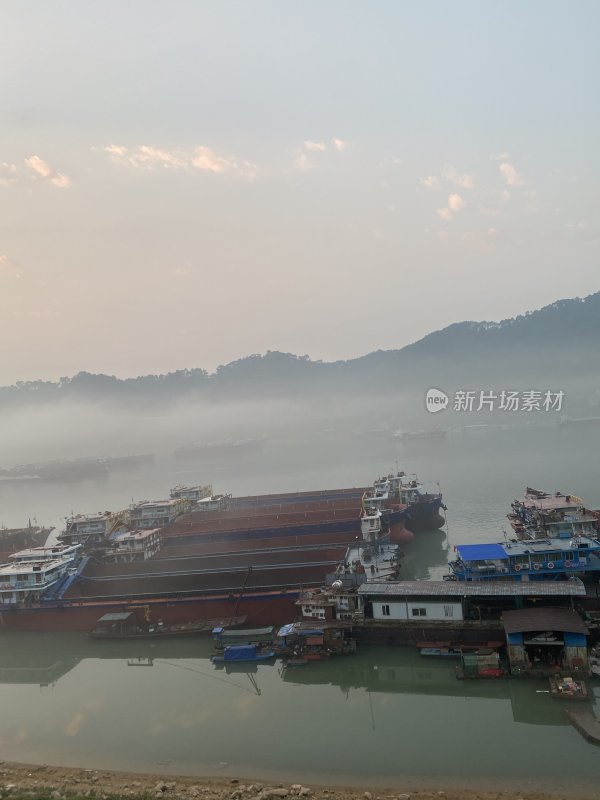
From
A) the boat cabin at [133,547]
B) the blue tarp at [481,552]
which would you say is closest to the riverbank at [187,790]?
the blue tarp at [481,552]

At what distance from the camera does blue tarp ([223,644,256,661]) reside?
49.6 ft

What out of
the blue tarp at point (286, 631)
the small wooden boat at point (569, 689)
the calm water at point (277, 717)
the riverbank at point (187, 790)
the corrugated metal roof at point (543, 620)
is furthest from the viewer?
the blue tarp at point (286, 631)

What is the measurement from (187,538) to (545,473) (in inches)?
1172

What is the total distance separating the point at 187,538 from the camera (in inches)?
1080

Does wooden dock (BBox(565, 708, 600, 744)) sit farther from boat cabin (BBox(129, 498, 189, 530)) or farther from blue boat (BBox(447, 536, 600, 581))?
boat cabin (BBox(129, 498, 189, 530))

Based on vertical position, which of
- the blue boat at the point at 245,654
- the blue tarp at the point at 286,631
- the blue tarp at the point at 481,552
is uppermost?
the blue tarp at the point at 481,552

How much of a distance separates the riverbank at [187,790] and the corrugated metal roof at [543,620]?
3.64m

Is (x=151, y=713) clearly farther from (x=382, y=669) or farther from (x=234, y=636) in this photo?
(x=382, y=669)

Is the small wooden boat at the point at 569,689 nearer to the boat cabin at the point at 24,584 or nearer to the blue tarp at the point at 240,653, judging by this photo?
the blue tarp at the point at 240,653

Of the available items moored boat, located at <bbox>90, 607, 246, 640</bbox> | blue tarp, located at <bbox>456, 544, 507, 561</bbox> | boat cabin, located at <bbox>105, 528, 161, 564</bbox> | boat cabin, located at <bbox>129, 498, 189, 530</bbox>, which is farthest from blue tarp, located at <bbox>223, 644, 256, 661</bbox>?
boat cabin, located at <bbox>129, 498, 189, 530</bbox>

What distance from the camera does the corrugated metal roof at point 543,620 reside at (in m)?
12.5

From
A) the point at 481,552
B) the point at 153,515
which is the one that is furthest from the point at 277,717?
the point at 153,515

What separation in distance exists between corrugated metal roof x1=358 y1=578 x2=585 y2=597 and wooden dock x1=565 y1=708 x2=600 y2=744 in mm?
3086

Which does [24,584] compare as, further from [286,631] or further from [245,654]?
[286,631]
